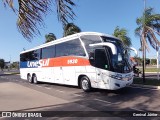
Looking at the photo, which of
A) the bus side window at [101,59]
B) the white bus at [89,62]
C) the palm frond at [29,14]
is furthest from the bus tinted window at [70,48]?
the palm frond at [29,14]

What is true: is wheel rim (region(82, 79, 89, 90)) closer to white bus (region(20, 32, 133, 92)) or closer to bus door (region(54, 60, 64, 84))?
white bus (region(20, 32, 133, 92))

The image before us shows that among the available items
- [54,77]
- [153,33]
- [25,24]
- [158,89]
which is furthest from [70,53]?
[25,24]

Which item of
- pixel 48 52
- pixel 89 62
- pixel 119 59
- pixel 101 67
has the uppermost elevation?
pixel 48 52

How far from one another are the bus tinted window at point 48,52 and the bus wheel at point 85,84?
4.81 m

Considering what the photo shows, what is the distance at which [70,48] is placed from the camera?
55.7 ft

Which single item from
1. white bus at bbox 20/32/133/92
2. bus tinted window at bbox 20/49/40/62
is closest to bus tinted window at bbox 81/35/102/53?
white bus at bbox 20/32/133/92

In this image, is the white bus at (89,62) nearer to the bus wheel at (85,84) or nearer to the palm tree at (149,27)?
the bus wheel at (85,84)

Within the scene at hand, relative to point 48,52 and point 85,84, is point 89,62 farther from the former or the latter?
point 48,52

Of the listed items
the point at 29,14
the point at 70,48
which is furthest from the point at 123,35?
the point at 29,14

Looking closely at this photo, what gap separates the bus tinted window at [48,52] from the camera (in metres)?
19.8

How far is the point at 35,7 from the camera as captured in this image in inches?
158

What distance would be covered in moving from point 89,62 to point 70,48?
7.94 feet

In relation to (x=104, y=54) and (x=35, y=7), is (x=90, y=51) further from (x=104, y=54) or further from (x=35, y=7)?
(x=35, y=7)

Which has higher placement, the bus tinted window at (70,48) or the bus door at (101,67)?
the bus tinted window at (70,48)
